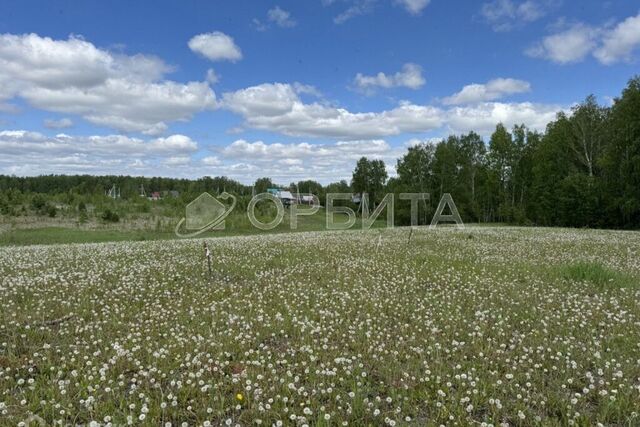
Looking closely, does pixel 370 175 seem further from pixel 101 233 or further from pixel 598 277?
pixel 598 277

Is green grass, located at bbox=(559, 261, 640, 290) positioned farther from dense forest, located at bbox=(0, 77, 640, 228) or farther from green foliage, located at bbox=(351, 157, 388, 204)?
green foliage, located at bbox=(351, 157, 388, 204)

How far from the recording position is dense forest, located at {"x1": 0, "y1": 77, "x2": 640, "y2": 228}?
4697 cm

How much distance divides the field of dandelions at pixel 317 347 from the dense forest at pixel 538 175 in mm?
42512

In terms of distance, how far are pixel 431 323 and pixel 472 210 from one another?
73206 millimetres

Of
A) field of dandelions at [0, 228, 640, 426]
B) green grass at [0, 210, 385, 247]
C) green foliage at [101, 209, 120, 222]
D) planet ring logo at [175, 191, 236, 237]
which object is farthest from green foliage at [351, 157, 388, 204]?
field of dandelions at [0, 228, 640, 426]

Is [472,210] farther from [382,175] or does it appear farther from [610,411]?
[610,411]

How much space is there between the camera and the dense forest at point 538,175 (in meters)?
47.0

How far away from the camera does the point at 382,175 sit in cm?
10781

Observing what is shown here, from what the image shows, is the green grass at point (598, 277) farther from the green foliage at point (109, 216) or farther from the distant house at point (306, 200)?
the distant house at point (306, 200)

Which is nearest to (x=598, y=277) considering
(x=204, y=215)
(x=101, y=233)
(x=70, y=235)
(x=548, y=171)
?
(x=70, y=235)

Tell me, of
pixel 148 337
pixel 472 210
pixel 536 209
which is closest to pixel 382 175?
pixel 472 210

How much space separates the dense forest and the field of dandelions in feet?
139

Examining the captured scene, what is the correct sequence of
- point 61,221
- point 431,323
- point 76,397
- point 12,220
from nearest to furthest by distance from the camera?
point 76,397
point 431,323
point 12,220
point 61,221

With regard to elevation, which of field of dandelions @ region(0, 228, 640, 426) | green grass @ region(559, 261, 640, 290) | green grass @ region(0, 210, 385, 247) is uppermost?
green grass @ region(559, 261, 640, 290)
